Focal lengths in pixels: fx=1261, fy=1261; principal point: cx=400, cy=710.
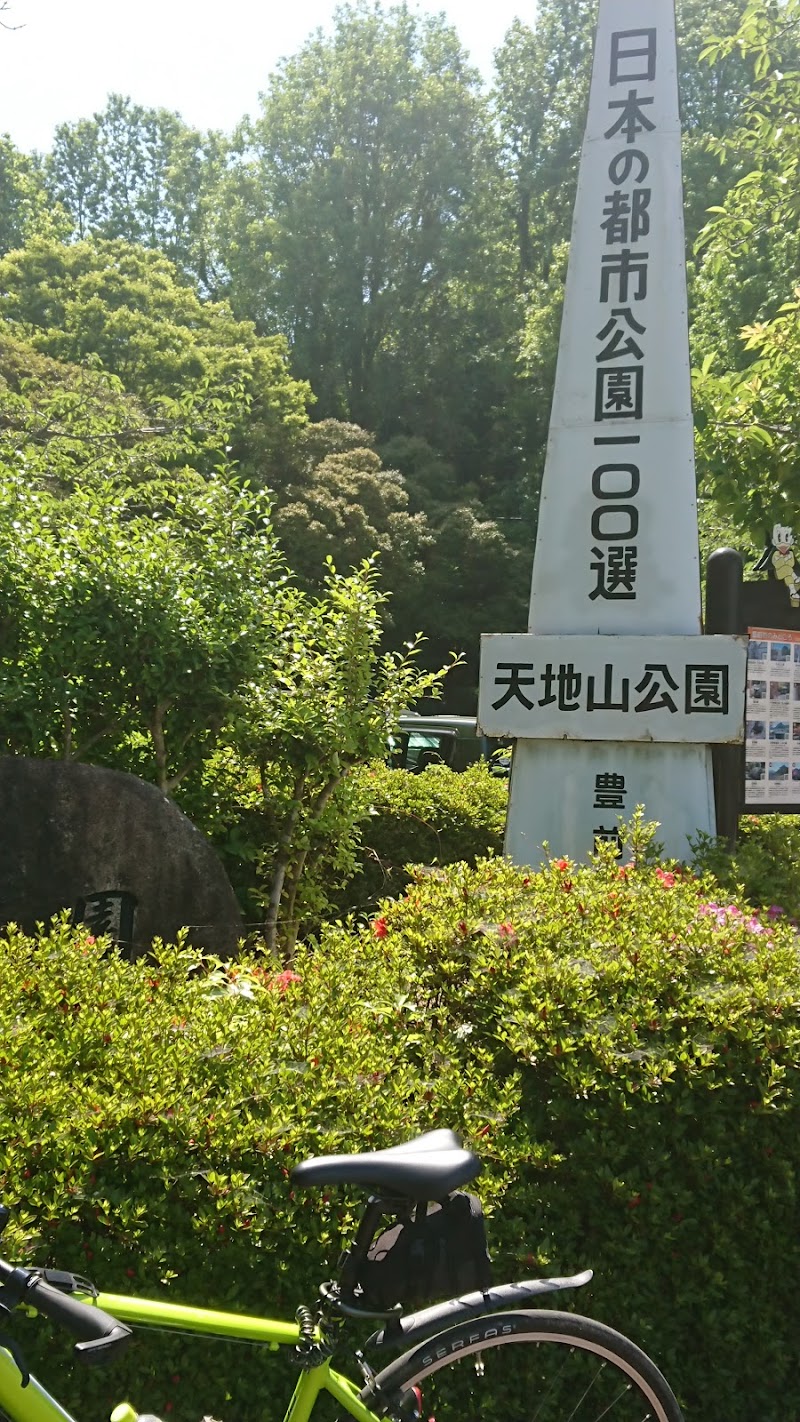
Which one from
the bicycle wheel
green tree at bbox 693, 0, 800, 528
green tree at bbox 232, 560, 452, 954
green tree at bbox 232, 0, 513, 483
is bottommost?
the bicycle wheel

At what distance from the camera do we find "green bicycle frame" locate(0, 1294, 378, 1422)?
1570mm

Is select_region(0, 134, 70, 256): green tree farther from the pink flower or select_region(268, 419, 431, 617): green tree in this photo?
the pink flower

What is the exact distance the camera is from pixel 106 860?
4.79 meters

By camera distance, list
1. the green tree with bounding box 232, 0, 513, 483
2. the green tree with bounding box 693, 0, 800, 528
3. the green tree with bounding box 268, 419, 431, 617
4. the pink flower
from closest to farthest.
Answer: the pink flower < the green tree with bounding box 693, 0, 800, 528 < the green tree with bounding box 268, 419, 431, 617 < the green tree with bounding box 232, 0, 513, 483

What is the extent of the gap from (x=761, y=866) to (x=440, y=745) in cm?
869

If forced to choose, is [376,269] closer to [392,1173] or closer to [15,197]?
[15,197]

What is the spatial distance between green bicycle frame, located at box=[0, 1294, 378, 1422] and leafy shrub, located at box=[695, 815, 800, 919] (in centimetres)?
257

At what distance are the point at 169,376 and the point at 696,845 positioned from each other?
1754 centimetres

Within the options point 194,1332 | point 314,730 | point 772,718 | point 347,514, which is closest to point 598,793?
point 772,718

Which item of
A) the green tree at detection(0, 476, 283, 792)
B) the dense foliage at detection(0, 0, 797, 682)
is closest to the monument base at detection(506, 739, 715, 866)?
the green tree at detection(0, 476, 283, 792)

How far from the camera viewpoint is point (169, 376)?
2111 centimetres

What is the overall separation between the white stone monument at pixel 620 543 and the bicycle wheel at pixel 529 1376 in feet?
12.0

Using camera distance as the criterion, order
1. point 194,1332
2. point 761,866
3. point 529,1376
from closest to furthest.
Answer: point 194,1332 → point 529,1376 → point 761,866

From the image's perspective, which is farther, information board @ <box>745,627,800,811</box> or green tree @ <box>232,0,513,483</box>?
green tree @ <box>232,0,513,483</box>
